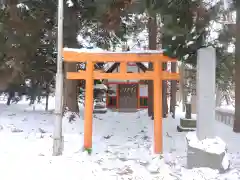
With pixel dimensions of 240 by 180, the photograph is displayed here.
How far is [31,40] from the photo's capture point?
13.3m

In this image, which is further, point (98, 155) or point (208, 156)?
point (98, 155)

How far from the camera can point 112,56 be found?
9750mm

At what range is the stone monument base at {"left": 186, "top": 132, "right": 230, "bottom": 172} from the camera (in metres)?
7.94

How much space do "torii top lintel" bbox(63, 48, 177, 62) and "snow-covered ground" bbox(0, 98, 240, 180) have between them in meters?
2.52

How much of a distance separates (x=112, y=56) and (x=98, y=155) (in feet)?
9.05

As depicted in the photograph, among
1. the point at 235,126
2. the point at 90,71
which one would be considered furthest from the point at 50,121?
the point at 235,126

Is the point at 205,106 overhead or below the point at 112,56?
below

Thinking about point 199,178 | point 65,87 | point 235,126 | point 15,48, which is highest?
point 15,48

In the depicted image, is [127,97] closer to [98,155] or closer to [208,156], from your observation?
[98,155]

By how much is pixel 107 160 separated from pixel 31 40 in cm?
646

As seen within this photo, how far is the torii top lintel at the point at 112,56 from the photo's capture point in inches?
381

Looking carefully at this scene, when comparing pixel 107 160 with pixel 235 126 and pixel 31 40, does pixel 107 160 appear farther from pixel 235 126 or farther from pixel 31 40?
pixel 31 40

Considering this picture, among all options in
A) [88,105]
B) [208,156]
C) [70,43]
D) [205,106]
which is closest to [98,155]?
[88,105]

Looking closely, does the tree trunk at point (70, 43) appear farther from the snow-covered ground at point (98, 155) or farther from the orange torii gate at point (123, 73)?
the orange torii gate at point (123, 73)
